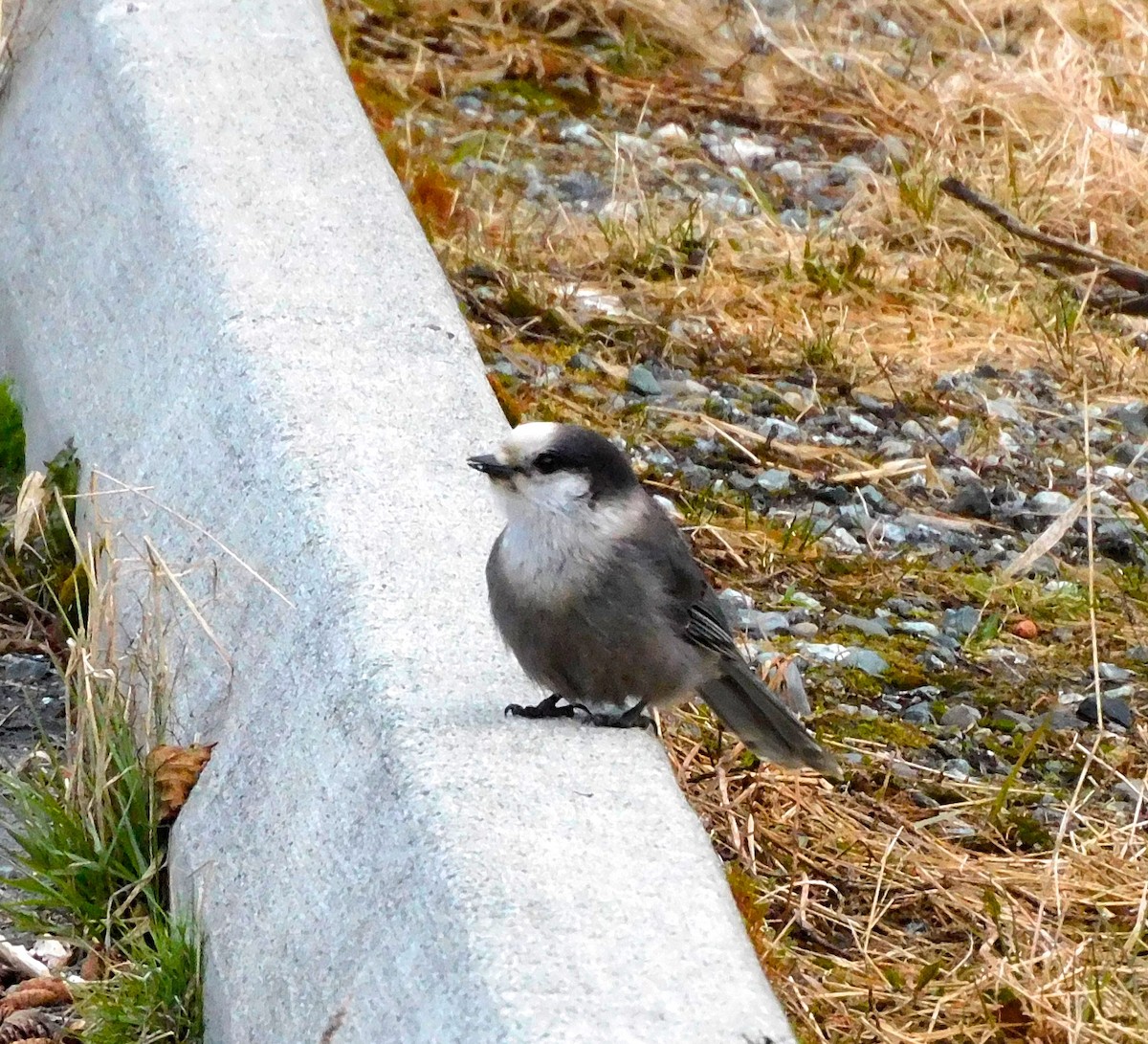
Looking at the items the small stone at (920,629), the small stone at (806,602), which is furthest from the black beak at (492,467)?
the small stone at (920,629)

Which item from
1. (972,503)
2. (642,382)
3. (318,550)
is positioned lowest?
(972,503)

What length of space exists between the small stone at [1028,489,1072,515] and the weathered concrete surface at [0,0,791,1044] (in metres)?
2.17

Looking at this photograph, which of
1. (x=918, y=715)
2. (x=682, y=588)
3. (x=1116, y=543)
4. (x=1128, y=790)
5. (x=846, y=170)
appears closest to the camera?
(x=682, y=588)

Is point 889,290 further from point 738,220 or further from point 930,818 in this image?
point 930,818

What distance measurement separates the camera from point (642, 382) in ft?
20.7

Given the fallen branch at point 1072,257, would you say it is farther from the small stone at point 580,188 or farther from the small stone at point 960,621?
the small stone at point 580,188

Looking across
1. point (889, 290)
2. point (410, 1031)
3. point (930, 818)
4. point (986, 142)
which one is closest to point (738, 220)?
point (889, 290)

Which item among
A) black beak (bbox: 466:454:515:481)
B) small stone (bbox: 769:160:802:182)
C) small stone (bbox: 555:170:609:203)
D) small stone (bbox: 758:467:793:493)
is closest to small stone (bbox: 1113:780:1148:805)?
small stone (bbox: 758:467:793:493)

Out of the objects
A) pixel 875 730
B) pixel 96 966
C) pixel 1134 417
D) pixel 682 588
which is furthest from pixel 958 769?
pixel 1134 417

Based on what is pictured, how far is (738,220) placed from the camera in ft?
25.2

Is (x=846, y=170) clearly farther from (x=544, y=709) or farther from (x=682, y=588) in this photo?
(x=544, y=709)

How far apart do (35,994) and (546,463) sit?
53.9 inches

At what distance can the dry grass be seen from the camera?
12.7 feet

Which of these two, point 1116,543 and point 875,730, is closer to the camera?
point 875,730
